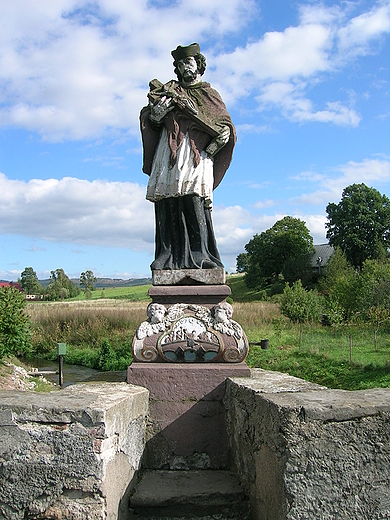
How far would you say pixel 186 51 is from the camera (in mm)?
4227

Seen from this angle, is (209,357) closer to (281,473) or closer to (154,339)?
(154,339)

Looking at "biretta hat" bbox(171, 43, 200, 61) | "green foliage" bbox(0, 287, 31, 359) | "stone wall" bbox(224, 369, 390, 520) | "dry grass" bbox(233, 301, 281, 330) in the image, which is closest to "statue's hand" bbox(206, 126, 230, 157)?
"biretta hat" bbox(171, 43, 200, 61)

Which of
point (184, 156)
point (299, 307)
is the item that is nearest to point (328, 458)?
point (184, 156)

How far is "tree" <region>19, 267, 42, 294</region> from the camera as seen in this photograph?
75688 mm

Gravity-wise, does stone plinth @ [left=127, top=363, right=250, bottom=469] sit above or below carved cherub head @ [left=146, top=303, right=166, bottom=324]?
below

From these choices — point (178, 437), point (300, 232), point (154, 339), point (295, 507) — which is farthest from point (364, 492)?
point (300, 232)

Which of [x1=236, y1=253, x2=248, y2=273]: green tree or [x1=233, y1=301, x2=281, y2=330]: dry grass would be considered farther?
[x1=236, y1=253, x2=248, y2=273]: green tree

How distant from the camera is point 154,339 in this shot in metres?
3.59

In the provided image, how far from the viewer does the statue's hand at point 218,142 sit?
4.13 m

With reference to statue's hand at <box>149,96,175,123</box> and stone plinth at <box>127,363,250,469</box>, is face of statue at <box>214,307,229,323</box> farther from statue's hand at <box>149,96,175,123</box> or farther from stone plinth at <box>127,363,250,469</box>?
statue's hand at <box>149,96,175,123</box>

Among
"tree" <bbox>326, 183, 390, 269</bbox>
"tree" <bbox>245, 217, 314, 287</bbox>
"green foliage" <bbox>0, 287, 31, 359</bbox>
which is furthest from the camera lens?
"tree" <bbox>245, 217, 314, 287</bbox>

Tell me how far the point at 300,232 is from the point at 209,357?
52.1 m

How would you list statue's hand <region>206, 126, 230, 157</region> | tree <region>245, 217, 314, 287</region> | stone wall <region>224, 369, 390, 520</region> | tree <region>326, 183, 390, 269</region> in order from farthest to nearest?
tree <region>245, 217, 314, 287</region> < tree <region>326, 183, 390, 269</region> < statue's hand <region>206, 126, 230, 157</region> < stone wall <region>224, 369, 390, 520</region>

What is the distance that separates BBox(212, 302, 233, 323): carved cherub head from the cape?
1.25 metres
